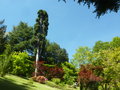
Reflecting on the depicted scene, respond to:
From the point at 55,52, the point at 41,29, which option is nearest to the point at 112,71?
the point at 41,29

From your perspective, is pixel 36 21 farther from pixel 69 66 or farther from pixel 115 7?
pixel 115 7

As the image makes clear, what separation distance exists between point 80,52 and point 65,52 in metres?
21.9

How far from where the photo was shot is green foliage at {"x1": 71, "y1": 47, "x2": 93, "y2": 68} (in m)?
38.0

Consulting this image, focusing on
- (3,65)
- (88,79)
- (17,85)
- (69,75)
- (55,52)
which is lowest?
(17,85)

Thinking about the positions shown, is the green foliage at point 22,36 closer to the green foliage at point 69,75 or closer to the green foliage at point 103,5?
the green foliage at point 69,75

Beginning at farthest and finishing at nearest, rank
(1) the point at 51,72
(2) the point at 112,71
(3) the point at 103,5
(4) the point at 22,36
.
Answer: (4) the point at 22,36
(1) the point at 51,72
(2) the point at 112,71
(3) the point at 103,5

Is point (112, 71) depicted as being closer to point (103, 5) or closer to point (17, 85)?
point (17, 85)

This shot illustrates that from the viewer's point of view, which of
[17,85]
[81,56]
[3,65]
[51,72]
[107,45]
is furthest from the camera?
[107,45]

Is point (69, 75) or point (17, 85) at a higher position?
point (69, 75)

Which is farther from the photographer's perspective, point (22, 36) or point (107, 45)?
point (107, 45)

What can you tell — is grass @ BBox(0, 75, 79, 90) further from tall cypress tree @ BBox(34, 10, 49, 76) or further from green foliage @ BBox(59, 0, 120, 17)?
tall cypress tree @ BBox(34, 10, 49, 76)

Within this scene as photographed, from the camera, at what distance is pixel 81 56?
39.3 m

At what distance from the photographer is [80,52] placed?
40.2m

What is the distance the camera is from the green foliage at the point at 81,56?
38.0m
